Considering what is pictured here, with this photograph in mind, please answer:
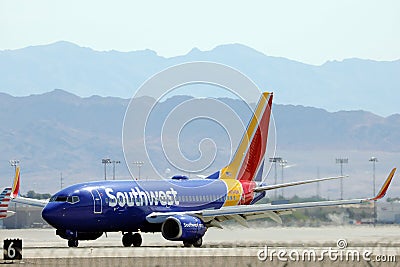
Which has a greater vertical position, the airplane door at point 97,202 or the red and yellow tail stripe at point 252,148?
the red and yellow tail stripe at point 252,148

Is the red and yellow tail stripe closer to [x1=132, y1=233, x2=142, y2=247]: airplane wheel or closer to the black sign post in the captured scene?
[x1=132, y1=233, x2=142, y2=247]: airplane wheel

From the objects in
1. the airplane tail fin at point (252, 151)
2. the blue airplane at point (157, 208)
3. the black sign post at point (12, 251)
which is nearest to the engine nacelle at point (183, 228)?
the blue airplane at point (157, 208)

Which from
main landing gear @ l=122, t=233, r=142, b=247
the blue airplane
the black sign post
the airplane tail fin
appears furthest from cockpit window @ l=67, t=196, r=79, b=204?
the black sign post

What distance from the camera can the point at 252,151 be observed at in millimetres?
70312

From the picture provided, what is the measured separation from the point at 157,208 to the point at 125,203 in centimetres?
254

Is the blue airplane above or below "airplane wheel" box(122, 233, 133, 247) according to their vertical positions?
above

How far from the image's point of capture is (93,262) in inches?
1661

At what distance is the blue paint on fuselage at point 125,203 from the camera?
58125 millimetres

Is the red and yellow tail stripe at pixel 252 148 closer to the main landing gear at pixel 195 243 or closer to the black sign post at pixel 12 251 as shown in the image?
the main landing gear at pixel 195 243

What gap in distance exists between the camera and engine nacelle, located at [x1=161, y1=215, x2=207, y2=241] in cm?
5872

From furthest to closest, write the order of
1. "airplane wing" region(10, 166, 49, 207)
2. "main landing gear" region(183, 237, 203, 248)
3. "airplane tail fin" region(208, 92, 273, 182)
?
"airplane tail fin" region(208, 92, 273, 182) < "airplane wing" region(10, 166, 49, 207) < "main landing gear" region(183, 237, 203, 248)

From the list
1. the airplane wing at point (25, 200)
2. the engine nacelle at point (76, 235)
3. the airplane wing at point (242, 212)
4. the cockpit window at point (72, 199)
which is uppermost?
the cockpit window at point (72, 199)

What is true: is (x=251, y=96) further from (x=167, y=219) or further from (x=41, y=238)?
(x=167, y=219)

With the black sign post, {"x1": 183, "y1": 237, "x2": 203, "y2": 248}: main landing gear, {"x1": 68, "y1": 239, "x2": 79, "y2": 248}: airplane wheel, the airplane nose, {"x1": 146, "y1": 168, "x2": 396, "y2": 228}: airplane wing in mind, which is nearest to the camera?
the black sign post
